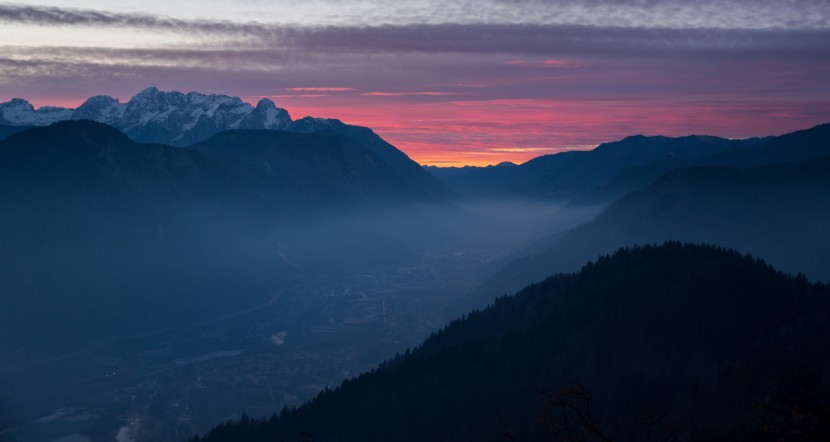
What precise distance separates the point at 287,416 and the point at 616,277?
10317 cm

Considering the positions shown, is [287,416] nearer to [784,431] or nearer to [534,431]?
[534,431]

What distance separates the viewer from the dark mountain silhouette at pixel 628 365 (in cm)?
12912

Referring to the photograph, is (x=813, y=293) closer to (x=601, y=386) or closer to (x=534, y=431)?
(x=601, y=386)

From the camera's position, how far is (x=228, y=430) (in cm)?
18000

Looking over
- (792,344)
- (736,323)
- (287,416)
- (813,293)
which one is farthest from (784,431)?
(287,416)

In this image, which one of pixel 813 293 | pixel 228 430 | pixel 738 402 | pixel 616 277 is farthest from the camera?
pixel 616 277

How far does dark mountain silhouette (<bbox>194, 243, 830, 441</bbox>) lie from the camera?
129125 millimetres

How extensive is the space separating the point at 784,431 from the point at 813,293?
6412 inches

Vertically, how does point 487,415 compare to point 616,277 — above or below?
below

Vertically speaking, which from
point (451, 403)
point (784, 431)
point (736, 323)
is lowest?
point (451, 403)

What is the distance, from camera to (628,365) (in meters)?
154

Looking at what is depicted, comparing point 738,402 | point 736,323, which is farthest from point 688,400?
point 736,323

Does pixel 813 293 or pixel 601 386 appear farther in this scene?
pixel 813 293

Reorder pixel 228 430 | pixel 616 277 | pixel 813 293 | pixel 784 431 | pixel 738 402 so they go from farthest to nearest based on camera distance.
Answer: pixel 616 277, pixel 228 430, pixel 813 293, pixel 738 402, pixel 784 431
